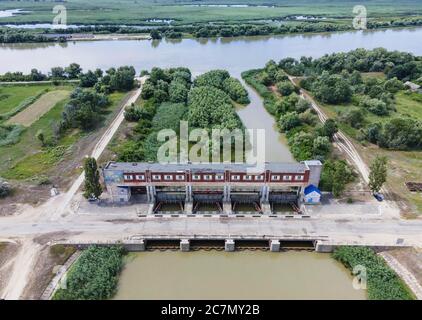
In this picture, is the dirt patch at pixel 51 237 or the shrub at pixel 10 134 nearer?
the dirt patch at pixel 51 237

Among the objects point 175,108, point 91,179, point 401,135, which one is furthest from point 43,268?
point 401,135

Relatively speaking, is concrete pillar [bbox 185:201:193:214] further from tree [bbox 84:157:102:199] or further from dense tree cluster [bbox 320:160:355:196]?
dense tree cluster [bbox 320:160:355:196]

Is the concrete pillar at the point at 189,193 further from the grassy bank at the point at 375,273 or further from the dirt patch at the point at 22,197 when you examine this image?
the dirt patch at the point at 22,197

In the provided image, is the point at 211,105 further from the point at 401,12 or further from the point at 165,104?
the point at 401,12

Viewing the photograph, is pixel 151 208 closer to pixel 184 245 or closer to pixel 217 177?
pixel 184 245

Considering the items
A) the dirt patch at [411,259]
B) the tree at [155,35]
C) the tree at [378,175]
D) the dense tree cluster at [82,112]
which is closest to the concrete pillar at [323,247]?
the dirt patch at [411,259]

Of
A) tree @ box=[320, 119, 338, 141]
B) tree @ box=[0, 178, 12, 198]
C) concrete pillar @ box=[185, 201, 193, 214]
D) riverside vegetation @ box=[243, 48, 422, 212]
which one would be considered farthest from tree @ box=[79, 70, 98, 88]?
tree @ box=[320, 119, 338, 141]
